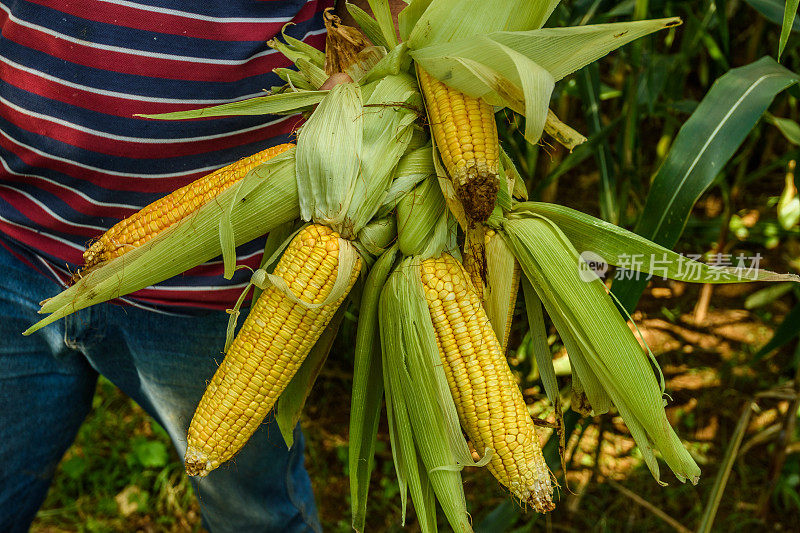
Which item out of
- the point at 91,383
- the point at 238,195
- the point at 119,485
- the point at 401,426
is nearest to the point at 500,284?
the point at 401,426

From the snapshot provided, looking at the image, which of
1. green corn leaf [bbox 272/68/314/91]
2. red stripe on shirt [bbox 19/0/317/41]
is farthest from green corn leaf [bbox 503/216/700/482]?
red stripe on shirt [bbox 19/0/317/41]

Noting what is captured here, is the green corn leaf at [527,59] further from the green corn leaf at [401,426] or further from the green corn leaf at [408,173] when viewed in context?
the green corn leaf at [401,426]

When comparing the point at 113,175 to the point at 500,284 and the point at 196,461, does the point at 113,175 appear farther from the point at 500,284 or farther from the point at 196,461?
the point at 500,284

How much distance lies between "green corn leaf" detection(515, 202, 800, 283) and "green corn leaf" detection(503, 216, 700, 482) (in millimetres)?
30

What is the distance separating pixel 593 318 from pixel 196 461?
529 mm

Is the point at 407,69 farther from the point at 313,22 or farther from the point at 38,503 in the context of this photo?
the point at 38,503

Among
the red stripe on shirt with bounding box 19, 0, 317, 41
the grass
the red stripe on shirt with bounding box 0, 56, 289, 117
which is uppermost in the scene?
the red stripe on shirt with bounding box 19, 0, 317, 41

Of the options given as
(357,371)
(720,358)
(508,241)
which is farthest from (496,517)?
(720,358)

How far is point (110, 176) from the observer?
0.92m

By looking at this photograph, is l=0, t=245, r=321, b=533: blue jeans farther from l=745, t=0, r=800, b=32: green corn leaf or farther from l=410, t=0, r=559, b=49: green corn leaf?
l=745, t=0, r=800, b=32: green corn leaf

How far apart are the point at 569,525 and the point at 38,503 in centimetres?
138

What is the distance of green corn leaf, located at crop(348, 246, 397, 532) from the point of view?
754 mm

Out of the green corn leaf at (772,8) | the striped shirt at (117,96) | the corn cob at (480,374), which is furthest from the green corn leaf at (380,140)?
the green corn leaf at (772,8)

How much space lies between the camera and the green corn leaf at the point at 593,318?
0.74 meters
